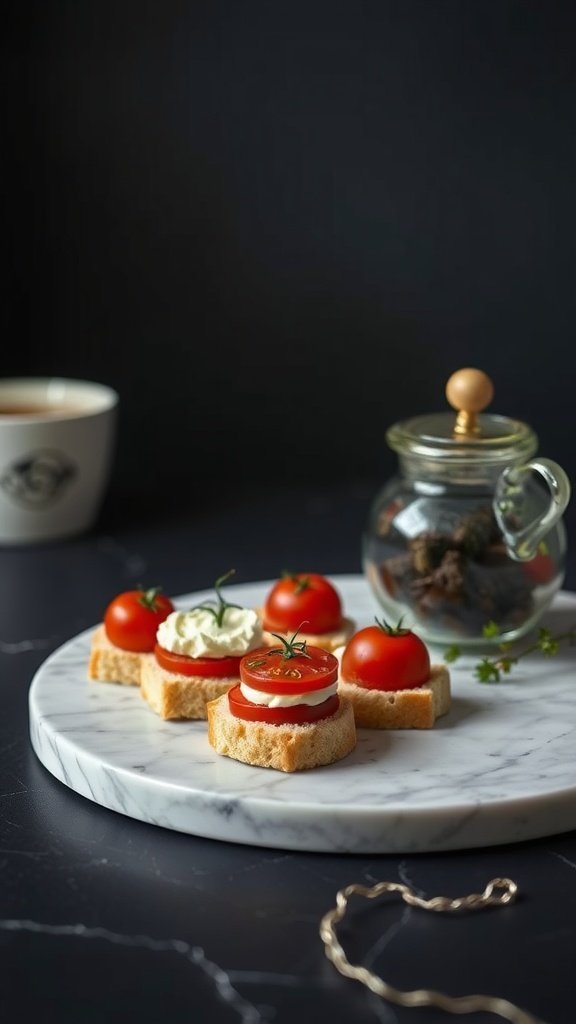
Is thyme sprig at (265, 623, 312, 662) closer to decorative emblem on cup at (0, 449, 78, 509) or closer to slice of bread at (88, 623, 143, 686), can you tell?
slice of bread at (88, 623, 143, 686)

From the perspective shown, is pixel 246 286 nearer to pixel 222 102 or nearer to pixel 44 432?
pixel 222 102

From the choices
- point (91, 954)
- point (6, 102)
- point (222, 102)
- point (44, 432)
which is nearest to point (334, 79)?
point (222, 102)

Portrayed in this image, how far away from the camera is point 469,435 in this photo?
175 cm

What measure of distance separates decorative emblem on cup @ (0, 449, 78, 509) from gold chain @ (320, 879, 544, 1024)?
120 centimetres

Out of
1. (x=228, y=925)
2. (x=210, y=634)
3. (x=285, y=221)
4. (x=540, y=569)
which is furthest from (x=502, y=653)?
(x=285, y=221)

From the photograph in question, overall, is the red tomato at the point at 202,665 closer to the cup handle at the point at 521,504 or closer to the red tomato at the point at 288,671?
the red tomato at the point at 288,671

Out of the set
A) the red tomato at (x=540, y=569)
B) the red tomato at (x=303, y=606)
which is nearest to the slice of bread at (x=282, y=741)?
the red tomato at (x=303, y=606)

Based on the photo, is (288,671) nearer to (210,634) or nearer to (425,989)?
(210,634)

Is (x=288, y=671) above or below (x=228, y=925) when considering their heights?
above

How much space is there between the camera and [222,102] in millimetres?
2633

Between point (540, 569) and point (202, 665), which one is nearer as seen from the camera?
point (202, 665)

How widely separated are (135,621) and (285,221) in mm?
1248

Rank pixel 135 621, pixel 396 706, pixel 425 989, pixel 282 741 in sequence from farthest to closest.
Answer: pixel 135 621 < pixel 396 706 < pixel 282 741 < pixel 425 989

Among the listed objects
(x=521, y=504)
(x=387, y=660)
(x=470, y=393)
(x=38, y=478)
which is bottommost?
(x=38, y=478)
